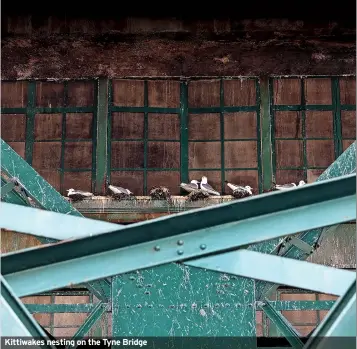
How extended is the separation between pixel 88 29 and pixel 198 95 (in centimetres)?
151

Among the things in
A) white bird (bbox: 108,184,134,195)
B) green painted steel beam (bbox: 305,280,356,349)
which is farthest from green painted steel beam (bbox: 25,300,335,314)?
green painted steel beam (bbox: 305,280,356,349)

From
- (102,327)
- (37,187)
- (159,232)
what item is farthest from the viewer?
(102,327)

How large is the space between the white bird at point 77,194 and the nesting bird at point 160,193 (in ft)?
2.31

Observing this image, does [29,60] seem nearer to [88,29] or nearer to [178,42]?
[88,29]

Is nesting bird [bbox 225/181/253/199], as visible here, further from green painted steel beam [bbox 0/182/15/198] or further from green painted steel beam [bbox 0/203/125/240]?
green painted steel beam [bbox 0/203/125/240]

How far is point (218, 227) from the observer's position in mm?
2768

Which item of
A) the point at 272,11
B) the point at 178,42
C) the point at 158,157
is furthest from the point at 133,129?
the point at 272,11

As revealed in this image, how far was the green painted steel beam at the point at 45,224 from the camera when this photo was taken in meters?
3.39

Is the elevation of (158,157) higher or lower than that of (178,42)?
lower

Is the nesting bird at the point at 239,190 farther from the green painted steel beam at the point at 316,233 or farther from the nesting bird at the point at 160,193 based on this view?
the green painted steel beam at the point at 316,233

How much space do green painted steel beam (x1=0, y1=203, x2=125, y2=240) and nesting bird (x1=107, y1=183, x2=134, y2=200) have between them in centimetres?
414

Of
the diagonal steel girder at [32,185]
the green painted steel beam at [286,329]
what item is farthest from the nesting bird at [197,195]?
the diagonal steel girder at [32,185]

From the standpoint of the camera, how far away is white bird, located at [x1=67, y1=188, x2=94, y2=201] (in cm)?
781

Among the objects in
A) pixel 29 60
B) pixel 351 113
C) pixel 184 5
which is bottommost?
pixel 351 113
